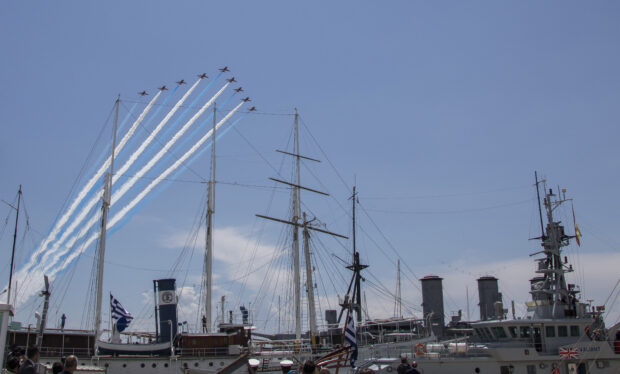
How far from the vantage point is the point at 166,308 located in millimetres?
40031

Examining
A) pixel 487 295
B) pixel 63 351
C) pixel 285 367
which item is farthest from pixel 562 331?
pixel 63 351

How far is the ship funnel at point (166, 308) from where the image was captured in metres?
39.4

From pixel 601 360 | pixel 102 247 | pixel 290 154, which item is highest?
pixel 290 154

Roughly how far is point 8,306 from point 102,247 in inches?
1204

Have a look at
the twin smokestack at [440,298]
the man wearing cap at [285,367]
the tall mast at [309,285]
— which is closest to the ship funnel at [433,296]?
the twin smokestack at [440,298]

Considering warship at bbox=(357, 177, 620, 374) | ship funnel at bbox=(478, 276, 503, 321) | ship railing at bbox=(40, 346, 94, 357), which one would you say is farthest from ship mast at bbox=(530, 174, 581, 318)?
ship railing at bbox=(40, 346, 94, 357)

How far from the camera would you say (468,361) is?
108 ft

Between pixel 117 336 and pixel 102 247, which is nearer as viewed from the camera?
pixel 117 336

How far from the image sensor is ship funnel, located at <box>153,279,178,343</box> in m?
39.4

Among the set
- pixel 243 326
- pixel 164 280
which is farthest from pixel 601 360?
pixel 164 280

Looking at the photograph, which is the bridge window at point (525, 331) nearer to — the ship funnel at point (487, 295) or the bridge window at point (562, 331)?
the bridge window at point (562, 331)

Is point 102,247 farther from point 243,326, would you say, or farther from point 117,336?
point 243,326

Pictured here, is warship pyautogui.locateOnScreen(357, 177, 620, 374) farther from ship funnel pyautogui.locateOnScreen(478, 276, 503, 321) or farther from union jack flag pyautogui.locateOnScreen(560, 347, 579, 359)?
ship funnel pyautogui.locateOnScreen(478, 276, 503, 321)

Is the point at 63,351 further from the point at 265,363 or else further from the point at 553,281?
the point at 553,281
